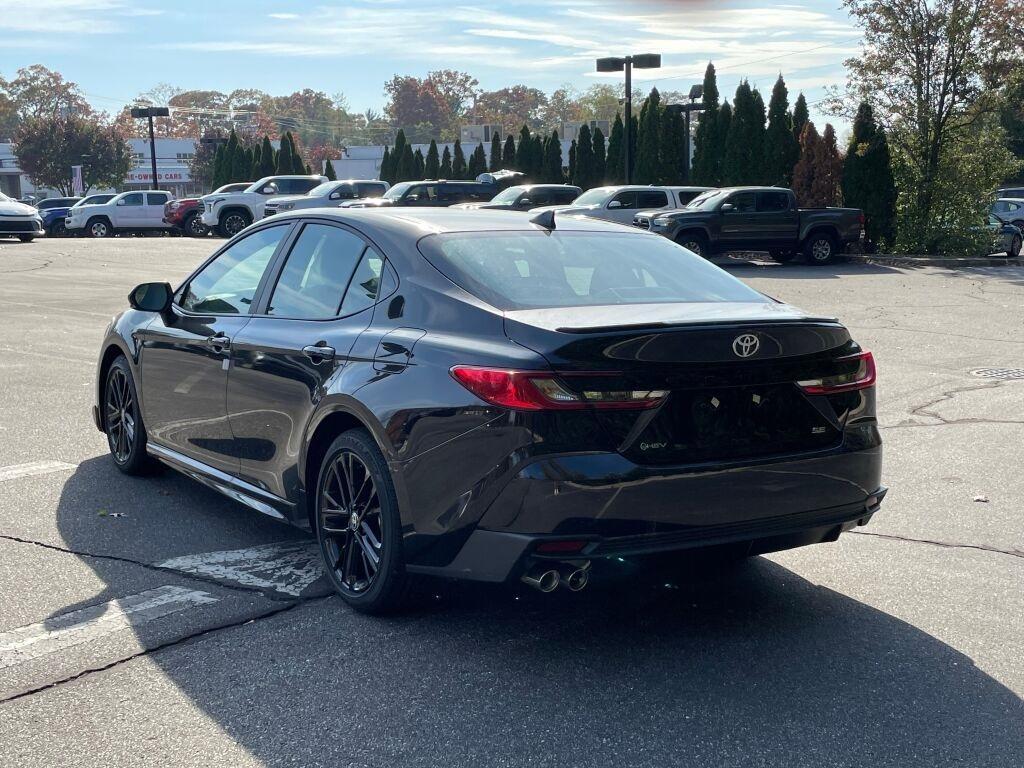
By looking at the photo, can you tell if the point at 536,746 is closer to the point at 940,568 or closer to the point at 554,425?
the point at 554,425

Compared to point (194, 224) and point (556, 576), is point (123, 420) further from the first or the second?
point (194, 224)

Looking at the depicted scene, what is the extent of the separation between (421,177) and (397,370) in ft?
155

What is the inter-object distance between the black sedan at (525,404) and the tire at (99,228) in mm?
39675

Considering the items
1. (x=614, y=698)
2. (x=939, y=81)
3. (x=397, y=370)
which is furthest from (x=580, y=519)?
(x=939, y=81)

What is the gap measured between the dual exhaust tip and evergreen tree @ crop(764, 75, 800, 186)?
3076cm

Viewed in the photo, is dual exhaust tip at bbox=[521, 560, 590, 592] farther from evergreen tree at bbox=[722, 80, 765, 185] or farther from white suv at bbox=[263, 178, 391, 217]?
evergreen tree at bbox=[722, 80, 765, 185]

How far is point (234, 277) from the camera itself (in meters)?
6.02

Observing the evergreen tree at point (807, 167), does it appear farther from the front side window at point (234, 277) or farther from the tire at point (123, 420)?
the front side window at point (234, 277)

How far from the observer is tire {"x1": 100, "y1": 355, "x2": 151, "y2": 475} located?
22.4ft

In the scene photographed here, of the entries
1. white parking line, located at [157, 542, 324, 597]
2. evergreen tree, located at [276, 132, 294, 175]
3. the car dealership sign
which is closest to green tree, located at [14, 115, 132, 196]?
the car dealership sign

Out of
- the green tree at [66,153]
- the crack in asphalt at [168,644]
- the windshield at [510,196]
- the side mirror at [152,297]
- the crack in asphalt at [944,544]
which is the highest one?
the green tree at [66,153]

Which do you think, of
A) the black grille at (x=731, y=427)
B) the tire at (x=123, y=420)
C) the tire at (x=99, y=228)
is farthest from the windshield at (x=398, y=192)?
the black grille at (x=731, y=427)

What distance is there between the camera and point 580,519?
392 cm

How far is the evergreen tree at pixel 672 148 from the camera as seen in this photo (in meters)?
38.3
